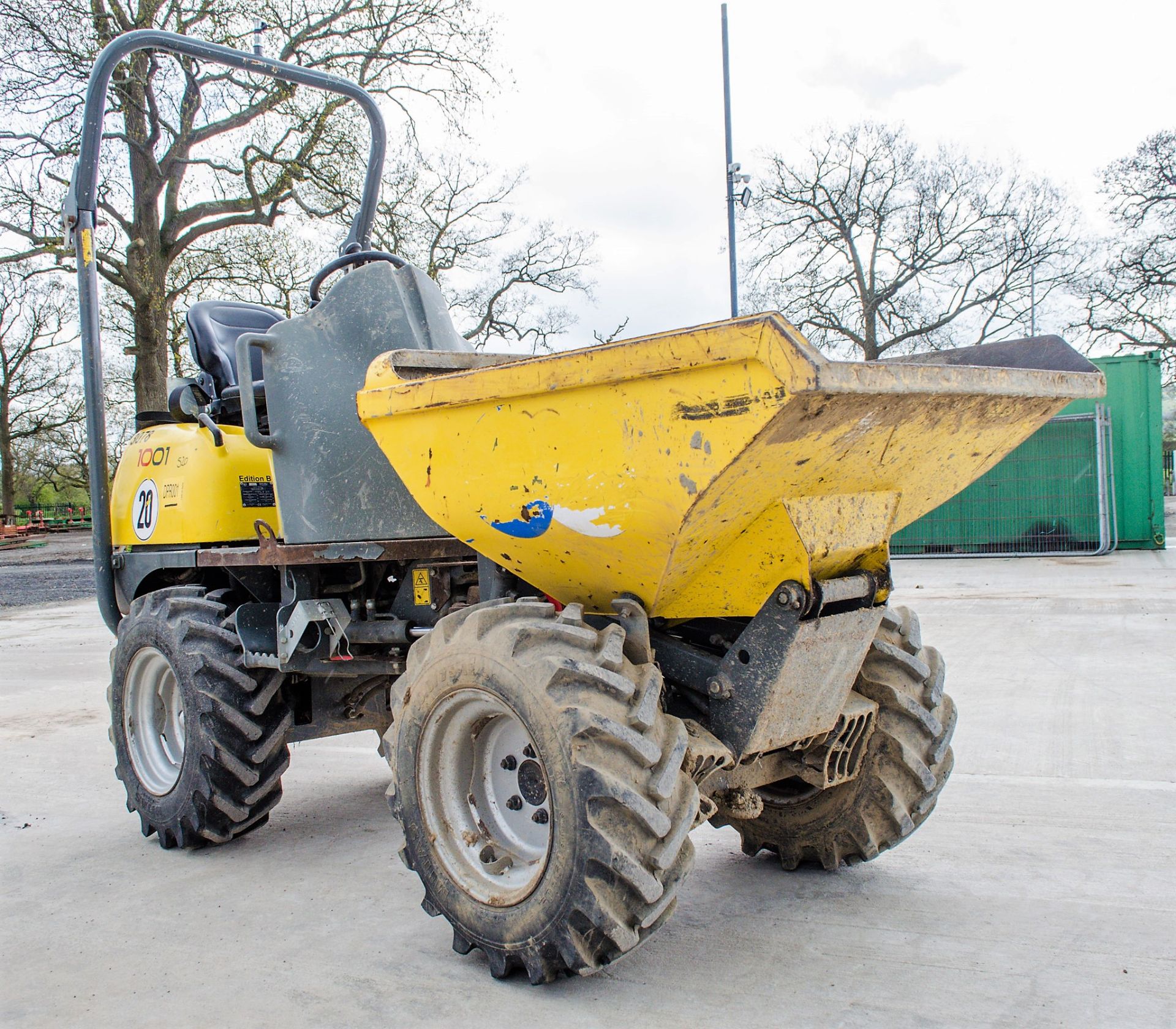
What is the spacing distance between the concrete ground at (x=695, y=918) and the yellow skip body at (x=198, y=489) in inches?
50.8

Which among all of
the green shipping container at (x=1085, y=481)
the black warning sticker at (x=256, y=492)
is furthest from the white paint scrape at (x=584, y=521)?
the green shipping container at (x=1085, y=481)

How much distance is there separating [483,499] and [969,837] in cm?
236

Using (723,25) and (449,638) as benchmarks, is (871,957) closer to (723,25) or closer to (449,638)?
(449,638)

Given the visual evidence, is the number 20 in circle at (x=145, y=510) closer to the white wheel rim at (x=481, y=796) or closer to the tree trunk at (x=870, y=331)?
the white wheel rim at (x=481, y=796)

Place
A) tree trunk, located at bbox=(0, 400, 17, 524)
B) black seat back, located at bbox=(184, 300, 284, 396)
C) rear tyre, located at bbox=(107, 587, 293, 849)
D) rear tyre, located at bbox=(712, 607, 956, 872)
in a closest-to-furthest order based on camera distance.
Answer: rear tyre, located at bbox=(712, 607, 956, 872) → rear tyre, located at bbox=(107, 587, 293, 849) → black seat back, located at bbox=(184, 300, 284, 396) → tree trunk, located at bbox=(0, 400, 17, 524)

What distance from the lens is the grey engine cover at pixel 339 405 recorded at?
3.83m

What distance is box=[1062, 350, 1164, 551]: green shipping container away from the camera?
48.7 feet

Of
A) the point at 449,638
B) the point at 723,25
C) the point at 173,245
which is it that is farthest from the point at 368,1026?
the point at 173,245

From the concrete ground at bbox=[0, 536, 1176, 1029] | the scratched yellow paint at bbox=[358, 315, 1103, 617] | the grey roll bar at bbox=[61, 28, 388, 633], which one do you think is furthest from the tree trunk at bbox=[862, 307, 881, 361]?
the scratched yellow paint at bbox=[358, 315, 1103, 617]

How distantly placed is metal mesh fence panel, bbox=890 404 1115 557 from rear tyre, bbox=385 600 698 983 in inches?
487

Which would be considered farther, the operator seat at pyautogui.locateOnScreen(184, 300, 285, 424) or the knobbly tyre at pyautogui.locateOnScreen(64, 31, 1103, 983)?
the operator seat at pyautogui.locateOnScreen(184, 300, 285, 424)

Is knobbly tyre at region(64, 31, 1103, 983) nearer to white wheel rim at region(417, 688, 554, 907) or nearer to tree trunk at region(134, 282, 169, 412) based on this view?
white wheel rim at region(417, 688, 554, 907)

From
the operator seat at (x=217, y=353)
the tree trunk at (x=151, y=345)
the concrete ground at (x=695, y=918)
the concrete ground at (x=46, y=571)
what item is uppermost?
the tree trunk at (x=151, y=345)

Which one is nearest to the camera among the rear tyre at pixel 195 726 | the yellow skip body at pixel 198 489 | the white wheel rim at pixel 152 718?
the rear tyre at pixel 195 726
